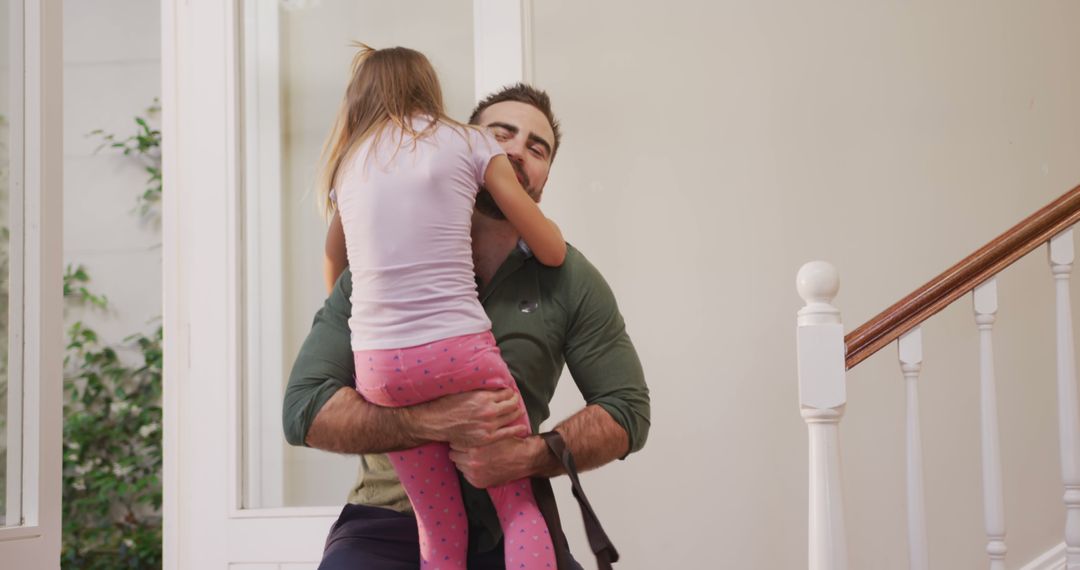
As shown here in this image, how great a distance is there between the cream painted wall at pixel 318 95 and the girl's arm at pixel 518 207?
119cm

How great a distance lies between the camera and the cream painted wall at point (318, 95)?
2.91 meters

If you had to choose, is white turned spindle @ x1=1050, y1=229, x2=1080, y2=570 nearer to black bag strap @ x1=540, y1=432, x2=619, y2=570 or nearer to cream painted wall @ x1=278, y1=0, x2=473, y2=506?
black bag strap @ x1=540, y1=432, x2=619, y2=570

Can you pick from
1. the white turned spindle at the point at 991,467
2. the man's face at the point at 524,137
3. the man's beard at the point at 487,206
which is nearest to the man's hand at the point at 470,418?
the man's beard at the point at 487,206

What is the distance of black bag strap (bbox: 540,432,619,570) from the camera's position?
1624mm

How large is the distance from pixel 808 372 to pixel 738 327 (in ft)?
2.83

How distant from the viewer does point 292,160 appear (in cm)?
304

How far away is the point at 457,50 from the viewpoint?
293cm

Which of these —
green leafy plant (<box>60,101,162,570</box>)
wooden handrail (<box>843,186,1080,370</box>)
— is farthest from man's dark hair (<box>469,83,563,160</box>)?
green leafy plant (<box>60,101,162,570</box>)

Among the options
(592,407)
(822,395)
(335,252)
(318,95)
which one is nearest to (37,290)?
(335,252)

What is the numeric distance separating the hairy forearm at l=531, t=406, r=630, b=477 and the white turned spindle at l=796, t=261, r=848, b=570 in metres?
0.44

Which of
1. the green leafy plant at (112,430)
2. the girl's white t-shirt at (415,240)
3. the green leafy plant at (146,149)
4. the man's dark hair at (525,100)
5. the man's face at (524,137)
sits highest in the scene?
the green leafy plant at (146,149)

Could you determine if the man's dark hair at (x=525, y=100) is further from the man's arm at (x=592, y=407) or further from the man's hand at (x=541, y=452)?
the man's hand at (x=541, y=452)

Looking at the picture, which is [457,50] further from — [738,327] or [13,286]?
[13,286]

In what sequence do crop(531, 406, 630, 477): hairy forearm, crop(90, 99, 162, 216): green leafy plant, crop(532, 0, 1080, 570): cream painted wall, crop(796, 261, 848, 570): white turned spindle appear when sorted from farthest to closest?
1. crop(90, 99, 162, 216): green leafy plant
2. crop(532, 0, 1080, 570): cream painted wall
3. crop(796, 261, 848, 570): white turned spindle
4. crop(531, 406, 630, 477): hairy forearm
